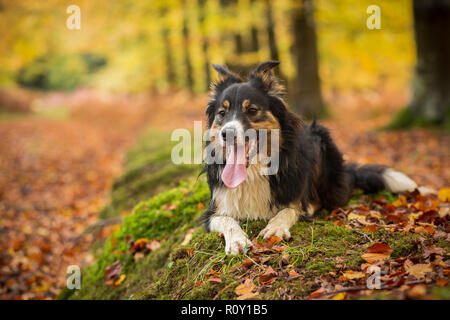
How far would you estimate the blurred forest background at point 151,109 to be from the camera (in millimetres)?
7035

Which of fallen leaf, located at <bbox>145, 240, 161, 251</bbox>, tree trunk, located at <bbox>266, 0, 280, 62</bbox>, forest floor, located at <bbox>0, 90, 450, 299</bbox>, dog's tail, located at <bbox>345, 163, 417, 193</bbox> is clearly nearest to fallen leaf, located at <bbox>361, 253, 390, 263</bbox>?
dog's tail, located at <bbox>345, 163, 417, 193</bbox>

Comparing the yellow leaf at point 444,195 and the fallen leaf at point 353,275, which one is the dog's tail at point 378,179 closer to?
the yellow leaf at point 444,195

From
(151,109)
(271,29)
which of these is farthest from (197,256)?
(151,109)

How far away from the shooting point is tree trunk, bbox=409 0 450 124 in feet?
32.3

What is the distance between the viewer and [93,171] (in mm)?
11867

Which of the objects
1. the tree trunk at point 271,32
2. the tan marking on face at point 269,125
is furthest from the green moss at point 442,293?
the tree trunk at point 271,32

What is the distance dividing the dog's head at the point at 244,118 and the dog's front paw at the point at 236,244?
1.88 ft

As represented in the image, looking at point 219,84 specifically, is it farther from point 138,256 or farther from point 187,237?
point 138,256

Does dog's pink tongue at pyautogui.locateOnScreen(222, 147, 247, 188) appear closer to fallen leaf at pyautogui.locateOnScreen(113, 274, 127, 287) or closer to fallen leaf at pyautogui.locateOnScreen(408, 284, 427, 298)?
fallen leaf at pyautogui.locateOnScreen(113, 274, 127, 287)

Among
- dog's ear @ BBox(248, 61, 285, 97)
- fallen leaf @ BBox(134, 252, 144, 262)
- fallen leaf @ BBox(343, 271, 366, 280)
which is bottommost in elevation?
fallen leaf @ BBox(134, 252, 144, 262)

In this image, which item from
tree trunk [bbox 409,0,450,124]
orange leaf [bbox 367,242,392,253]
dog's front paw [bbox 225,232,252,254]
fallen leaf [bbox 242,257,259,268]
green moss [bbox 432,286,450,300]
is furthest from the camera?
tree trunk [bbox 409,0,450,124]

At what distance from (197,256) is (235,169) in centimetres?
94

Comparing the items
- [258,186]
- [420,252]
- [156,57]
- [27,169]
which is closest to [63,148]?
[27,169]

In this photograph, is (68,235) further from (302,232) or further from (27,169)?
(302,232)
